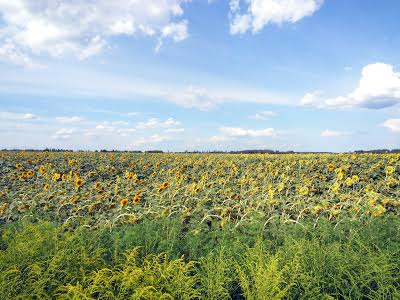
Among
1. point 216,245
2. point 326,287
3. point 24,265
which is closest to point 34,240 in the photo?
point 24,265

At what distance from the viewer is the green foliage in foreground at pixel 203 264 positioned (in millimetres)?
3881

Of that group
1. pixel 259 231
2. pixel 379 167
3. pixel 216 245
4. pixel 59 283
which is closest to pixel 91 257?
pixel 59 283

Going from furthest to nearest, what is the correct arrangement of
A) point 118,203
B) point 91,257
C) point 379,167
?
point 379,167
point 118,203
point 91,257

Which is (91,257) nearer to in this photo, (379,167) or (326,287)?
(326,287)

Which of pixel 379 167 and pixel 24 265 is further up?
pixel 379 167

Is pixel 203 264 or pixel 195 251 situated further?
pixel 195 251

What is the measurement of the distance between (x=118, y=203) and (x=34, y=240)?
2.98m

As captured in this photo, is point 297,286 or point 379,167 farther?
point 379,167

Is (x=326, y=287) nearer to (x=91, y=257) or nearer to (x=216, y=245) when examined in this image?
(x=216, y=245)

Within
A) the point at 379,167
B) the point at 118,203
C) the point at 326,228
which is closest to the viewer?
the point at 326,228

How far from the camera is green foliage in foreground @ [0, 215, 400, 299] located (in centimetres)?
388

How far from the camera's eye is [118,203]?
7695 mm

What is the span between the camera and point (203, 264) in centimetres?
442

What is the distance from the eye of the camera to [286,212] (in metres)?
7.00
